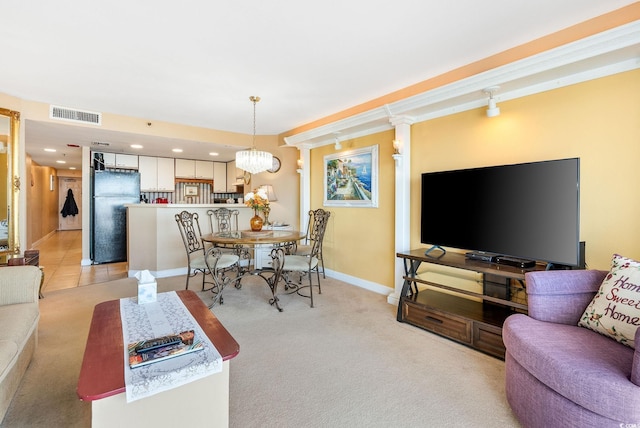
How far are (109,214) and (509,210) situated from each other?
6.50 metres

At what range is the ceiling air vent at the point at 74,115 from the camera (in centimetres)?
380

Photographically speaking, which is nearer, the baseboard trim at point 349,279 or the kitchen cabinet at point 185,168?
the baseboard trim at point 349,279

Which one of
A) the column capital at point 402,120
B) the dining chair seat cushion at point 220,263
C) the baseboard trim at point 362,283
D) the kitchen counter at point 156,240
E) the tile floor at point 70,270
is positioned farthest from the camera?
the kitchen counter at point 156,240

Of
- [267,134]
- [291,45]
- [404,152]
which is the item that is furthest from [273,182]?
[291,45]

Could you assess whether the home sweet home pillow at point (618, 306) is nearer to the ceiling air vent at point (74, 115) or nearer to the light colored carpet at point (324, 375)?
the light colored carpet at point (324, 375)

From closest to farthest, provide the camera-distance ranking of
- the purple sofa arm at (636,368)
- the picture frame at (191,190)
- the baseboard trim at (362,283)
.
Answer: the purple sofa arm at (636,368)
the baseboard trim at (362,283)
the picture frame at (191,190)

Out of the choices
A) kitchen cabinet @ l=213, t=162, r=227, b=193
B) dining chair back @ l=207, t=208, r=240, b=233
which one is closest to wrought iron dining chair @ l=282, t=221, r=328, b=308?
dining chair back @ l=207, t=208, r=240, b=233

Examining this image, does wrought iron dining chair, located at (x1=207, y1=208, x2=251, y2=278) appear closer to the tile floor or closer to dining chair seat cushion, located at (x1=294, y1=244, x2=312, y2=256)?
dining chair seat cushion, located at (x1=294, y1=244, x2=312, y2=256)

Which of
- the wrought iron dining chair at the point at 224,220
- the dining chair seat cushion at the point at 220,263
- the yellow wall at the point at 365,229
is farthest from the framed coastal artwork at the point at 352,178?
the dining chair seat cushion at the point at 220,263

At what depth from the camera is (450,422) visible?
5.27ft

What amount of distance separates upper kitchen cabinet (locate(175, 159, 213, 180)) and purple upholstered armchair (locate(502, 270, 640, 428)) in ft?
22.2

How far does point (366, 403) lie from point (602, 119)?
2.57 m

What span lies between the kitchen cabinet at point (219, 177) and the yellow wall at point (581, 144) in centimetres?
523

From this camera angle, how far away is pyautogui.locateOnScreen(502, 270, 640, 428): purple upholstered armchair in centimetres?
123
